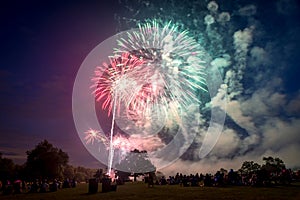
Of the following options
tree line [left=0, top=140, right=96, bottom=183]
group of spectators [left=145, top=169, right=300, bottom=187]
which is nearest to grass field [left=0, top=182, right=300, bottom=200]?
group of spectators [left=145, top=169, right=300, bottom=187]

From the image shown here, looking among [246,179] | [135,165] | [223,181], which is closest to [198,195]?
[223,181]

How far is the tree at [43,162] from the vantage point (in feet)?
307

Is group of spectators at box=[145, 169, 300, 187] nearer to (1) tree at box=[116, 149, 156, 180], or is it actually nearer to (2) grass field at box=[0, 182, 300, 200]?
(2) grass field at box=[0, 182, 300, 200]

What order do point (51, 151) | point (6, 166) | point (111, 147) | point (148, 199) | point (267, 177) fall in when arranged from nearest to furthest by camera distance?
point (148, 199) < point (267, 177) < point (111, 147) < point (6, 166) < point (51, 151)

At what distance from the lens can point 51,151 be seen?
9919 centimetres

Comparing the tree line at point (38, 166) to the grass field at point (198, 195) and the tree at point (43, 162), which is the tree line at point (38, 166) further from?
the grass field at point (198, 195)

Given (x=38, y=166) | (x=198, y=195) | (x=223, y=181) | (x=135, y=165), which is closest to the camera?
(x=198, y=195)

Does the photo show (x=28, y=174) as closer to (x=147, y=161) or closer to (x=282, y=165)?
(x=147, y=161)

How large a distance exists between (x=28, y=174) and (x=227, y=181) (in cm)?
7047

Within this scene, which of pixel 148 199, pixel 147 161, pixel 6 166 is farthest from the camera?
pixel 147 161

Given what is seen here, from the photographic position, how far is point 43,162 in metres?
95.6

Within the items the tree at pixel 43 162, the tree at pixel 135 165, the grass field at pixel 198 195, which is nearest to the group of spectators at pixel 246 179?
the grass field at pixel 198 195

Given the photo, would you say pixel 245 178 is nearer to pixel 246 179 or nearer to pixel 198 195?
pixel 246 179

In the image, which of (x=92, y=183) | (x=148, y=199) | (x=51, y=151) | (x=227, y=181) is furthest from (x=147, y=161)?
(x=148, y=199)
